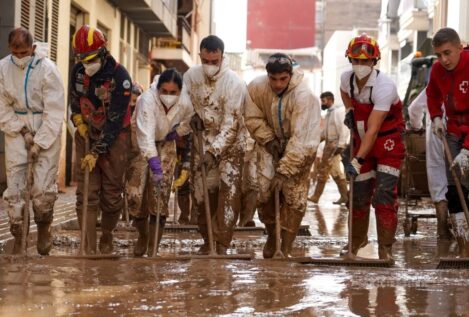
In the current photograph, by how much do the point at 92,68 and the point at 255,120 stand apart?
129 cm

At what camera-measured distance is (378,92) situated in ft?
29.3

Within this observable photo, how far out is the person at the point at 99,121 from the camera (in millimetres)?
9039

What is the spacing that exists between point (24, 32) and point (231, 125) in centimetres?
170

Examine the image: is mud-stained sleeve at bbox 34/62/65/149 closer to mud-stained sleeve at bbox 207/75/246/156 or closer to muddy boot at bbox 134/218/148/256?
muddy boot at bbox 134/218/148/256

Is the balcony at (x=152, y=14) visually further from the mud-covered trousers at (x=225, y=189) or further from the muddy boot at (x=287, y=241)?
the muddy boot at (x=287, y=241)

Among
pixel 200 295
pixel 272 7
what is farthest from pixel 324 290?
pixel 272 7

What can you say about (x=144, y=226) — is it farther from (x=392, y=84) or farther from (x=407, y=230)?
(x=407, y=230)

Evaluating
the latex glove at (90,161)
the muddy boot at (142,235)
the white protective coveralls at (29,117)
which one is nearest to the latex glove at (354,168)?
the muddy boot at (142,235)

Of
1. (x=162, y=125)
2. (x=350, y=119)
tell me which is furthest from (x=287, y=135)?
(x=162, y=125)

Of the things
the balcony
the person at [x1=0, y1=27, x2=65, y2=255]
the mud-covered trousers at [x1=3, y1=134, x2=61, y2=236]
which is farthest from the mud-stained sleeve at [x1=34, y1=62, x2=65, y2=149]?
the balcony

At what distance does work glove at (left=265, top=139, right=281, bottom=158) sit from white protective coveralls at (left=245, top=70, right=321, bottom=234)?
28 millimetres

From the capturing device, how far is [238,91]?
925 cm

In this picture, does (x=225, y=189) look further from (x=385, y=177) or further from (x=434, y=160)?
(x=434, y=160)

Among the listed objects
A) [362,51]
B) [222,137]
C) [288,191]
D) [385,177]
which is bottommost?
[288,191]
